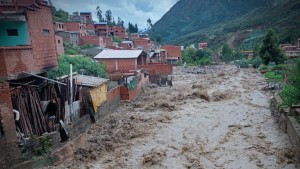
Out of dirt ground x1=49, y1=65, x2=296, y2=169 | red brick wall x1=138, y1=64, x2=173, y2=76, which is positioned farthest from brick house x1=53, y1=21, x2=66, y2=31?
dirt ground x1=49, y1=65, x2=296, y2=169

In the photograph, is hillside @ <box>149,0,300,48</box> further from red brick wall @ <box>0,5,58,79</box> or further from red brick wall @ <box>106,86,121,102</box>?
red brick wall @ <box>0,5,58,79</box>

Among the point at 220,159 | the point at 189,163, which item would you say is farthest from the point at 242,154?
the point at 189,163

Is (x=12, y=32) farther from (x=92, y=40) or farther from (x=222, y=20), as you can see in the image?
(x=222, y=20)

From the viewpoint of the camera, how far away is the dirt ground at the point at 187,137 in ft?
31.4

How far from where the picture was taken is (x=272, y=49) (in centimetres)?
3259

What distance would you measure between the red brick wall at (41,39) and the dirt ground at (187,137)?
12.6 feet

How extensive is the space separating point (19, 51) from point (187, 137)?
792 cm

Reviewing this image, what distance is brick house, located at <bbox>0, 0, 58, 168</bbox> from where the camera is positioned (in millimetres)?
7711

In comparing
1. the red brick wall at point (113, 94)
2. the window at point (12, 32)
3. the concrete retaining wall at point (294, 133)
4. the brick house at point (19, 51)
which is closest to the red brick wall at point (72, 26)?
the red brick wall at point (113, 94)

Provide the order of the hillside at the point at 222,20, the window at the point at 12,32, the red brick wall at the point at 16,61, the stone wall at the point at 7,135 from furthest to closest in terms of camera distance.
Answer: the hillside at the point at 222,20, the window at the point at 12,32, the red brick wall at the point at 16,61, the stone wall at the point at 7,135

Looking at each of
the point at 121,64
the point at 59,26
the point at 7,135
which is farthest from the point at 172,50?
the point at 7,135

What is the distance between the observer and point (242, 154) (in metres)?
10.0

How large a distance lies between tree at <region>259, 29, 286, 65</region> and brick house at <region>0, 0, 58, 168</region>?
27.7 meters

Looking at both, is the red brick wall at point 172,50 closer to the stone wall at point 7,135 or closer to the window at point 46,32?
the window at point 46,32
